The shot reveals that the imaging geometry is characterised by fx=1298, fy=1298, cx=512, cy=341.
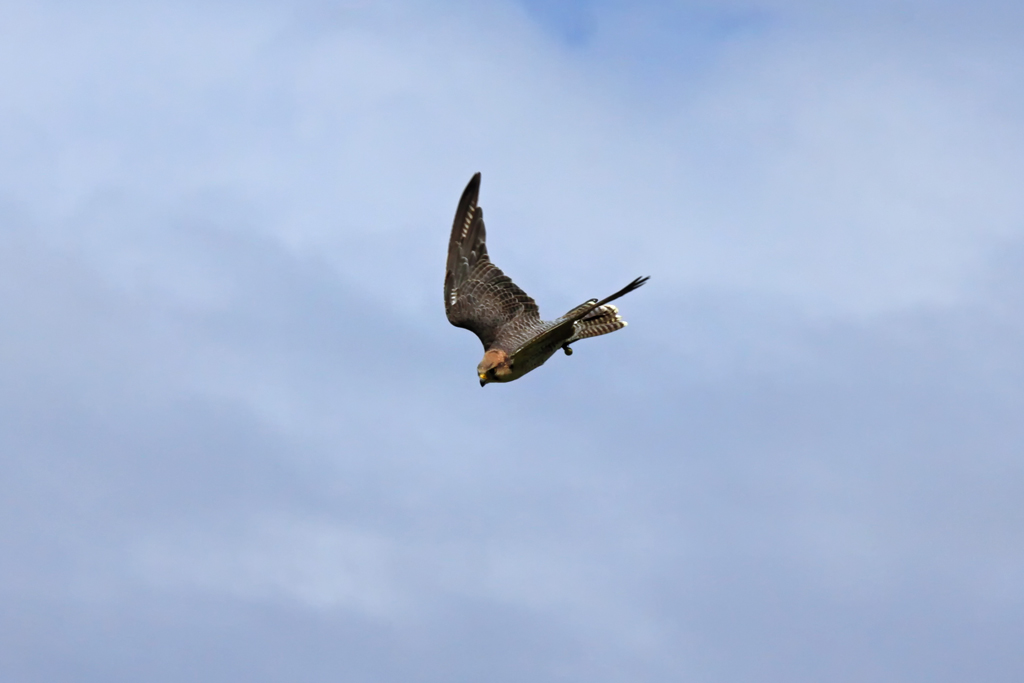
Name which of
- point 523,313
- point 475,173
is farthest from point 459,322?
point 475,173

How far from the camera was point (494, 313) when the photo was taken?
37594 mm

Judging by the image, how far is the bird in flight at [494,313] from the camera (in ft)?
112

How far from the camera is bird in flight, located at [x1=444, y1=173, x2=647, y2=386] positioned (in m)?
34.2

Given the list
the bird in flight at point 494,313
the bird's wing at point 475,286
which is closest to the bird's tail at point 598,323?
the bird in flight at point 494,313

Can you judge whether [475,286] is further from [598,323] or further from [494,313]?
[598,323]

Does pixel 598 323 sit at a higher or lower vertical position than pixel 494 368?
higher

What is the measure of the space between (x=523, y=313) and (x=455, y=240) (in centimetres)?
343

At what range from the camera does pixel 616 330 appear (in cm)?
3656

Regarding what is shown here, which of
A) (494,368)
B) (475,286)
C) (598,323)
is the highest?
(475,286)

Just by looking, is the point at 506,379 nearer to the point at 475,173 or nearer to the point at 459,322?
the point at 459,322

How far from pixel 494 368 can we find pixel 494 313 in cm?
382

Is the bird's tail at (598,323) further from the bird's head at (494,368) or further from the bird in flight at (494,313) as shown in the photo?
the bird's head at (494,368)

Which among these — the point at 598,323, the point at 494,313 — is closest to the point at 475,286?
the point at 494,313

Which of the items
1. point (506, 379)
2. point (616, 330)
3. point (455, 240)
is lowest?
point (506, 379)
